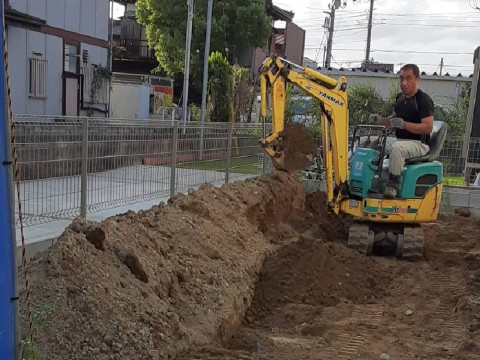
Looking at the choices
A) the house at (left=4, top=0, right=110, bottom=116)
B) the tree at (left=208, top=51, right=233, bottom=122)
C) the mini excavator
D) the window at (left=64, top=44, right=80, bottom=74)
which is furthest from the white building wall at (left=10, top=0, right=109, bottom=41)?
the mini excavator

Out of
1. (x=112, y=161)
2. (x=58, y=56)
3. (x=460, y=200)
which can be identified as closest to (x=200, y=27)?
(x=58, y=56)

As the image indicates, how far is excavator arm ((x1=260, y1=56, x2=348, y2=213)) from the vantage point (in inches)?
328

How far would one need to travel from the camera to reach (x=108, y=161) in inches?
282

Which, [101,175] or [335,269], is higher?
[101,175]

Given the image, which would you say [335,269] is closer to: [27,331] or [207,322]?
[207,322]

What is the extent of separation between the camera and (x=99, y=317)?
13.4 feet

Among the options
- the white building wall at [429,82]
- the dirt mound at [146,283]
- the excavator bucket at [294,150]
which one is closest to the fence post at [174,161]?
the dirt mound at [146,283]

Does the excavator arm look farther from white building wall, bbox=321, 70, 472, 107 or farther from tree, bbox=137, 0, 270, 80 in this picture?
white building wall, bbox=321, 70, 472, 107

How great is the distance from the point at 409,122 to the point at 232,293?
3872 millimetres

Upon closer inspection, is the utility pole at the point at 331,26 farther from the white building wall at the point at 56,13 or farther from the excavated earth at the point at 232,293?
the excavated earth at the point at 232,293

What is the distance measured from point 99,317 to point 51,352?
1.51ft

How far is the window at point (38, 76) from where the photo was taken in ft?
49.2

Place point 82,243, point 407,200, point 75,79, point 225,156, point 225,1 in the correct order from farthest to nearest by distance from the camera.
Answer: point 225,1 → point 75,79 → point 225,156 → point 407,200 → point 82,243

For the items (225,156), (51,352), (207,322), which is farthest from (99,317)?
(225,156)
